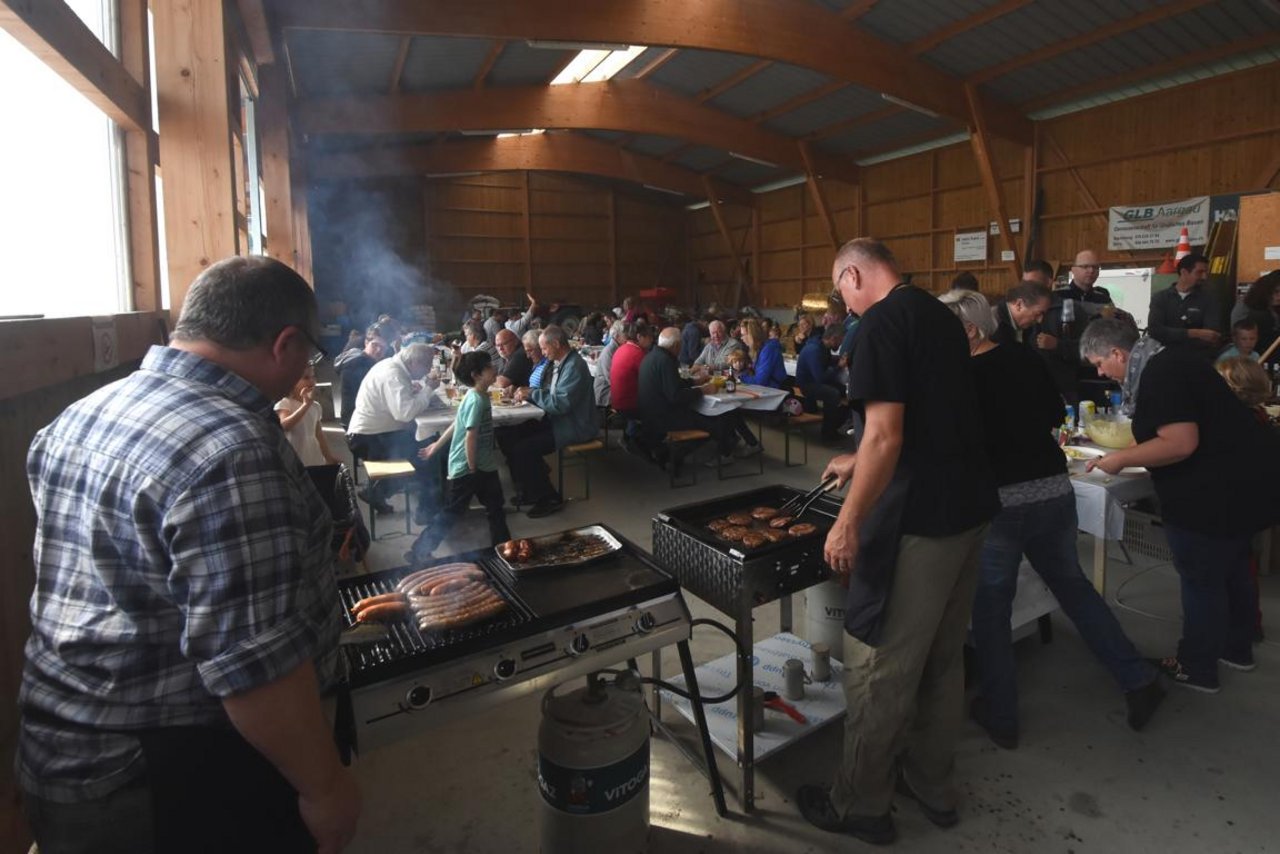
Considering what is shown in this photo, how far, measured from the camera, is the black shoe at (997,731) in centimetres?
265

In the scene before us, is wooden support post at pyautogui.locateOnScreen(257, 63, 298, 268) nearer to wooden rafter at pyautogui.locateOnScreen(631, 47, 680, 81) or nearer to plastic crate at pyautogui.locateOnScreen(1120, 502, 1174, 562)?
wooden rafter at pyautogui.locateOnScreen(631, 47, 680, 81)

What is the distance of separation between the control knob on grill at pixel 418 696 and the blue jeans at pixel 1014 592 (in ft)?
6.60

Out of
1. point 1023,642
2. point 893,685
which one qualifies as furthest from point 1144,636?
point 893,685

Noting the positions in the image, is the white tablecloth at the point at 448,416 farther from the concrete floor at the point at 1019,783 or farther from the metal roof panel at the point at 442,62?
the metal roof panel at the point at 442,62

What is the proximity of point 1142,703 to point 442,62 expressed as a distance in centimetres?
1212

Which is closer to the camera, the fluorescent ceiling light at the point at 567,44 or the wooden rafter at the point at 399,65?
the fluorescent ceiling light at the point at 567,44

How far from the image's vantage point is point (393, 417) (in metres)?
5.50

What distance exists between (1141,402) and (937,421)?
149cm

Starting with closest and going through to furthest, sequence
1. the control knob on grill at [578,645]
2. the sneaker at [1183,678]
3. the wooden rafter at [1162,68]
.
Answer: the control knob on grill at [578,645], the sneaker at [1183,678], the wooden rafter at [1162,68]

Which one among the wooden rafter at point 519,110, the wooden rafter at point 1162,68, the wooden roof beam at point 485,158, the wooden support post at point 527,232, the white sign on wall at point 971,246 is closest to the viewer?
the wooden rafter at point 1162,68

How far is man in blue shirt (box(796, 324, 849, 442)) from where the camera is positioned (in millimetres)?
7590

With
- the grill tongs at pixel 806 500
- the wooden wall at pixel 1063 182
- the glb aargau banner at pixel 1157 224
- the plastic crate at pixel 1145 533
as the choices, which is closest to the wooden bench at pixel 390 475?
the grill tongs at pixel 806 500

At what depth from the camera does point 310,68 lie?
417 inches

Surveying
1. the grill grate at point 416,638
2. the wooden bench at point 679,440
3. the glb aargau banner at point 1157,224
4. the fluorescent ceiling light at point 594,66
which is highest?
the fluorescent ceiling light at point 594,66
